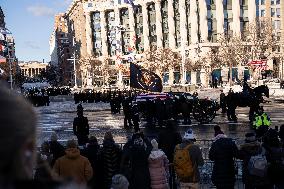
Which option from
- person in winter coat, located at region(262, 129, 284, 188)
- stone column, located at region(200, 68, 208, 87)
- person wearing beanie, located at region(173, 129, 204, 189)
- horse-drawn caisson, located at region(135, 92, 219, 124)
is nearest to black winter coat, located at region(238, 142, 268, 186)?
person in winter coat, located at region(262, 129, 284, 188)

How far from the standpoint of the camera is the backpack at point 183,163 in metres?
8.15

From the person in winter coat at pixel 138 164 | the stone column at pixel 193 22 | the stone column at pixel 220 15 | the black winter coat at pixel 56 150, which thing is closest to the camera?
the person in winter coat at pixel 138 164

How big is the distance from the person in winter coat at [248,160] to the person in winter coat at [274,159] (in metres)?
0.16

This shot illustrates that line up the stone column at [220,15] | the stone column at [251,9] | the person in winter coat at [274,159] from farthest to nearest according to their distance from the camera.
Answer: the stone column at [220,15] < the stone column at [251,9] < the person in winter coat at [274,159]

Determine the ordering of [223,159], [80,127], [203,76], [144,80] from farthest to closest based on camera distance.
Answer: [203,76]
[144,80]
[80,127]
[223,159]

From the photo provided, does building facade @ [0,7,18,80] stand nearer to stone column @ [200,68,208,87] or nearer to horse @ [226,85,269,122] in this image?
horse @ [226,85,269,122]

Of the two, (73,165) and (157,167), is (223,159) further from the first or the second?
(73,165)

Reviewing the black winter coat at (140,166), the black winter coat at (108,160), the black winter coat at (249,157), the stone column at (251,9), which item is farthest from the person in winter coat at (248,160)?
the stone column at (251,9)

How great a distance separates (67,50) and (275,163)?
158097 mm

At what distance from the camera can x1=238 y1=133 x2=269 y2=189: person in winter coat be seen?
7.72 metres

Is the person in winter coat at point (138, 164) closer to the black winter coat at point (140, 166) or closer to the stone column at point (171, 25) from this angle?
the black winter coat at point (140, 166)

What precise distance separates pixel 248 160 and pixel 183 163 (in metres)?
1.09

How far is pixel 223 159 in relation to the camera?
8352 mm

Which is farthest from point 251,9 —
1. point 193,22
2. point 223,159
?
point 223,159
